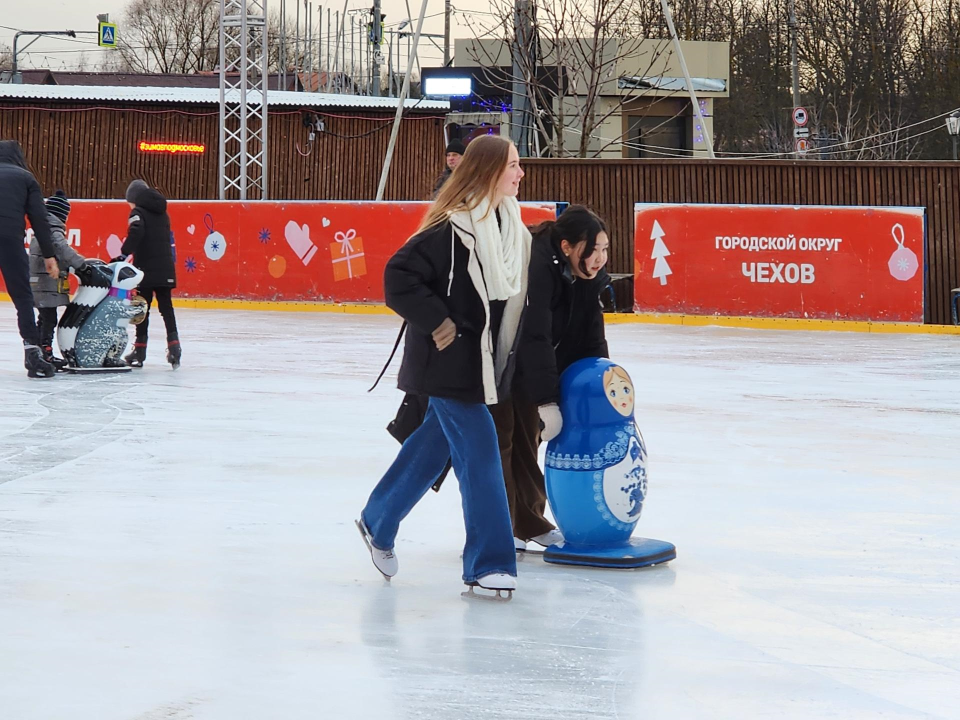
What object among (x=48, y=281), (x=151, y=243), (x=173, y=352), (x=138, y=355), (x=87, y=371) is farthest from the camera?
(x=138, y=355)

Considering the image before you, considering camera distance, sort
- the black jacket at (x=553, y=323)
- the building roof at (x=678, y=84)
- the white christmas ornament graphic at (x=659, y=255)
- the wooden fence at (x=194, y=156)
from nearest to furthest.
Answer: the black jacket at (x=553, y=323)
the white christmas ornament graphic at (x=659, y=255)
the wooden fence at (x=194, y=156)
the building roof at (x=678, y=84)

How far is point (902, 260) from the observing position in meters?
15.2

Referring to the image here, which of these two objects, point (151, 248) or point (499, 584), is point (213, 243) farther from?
point (499, 584)

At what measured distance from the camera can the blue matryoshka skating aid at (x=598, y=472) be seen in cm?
449

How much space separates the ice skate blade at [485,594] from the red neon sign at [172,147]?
25784 millimetres

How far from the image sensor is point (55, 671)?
3.33m

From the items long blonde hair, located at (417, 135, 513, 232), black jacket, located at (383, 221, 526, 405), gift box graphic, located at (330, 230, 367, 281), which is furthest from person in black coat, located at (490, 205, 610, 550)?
gift box graphic, located at (330, 230, 367, 281)

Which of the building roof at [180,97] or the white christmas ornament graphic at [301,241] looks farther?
the building roof at [180,97]

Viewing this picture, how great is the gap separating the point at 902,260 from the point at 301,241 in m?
7.53

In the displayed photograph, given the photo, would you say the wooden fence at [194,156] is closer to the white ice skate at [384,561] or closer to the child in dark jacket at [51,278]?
the child in dark jacket at [51,278]

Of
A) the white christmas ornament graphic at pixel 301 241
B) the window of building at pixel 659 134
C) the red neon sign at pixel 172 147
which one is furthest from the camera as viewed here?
the window of building at pixel 659 134

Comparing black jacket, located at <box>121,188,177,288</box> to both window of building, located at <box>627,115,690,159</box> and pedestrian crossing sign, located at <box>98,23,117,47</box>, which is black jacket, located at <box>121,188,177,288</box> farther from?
pedestrian crossing sign, located at <box>98,23,117,47</box>

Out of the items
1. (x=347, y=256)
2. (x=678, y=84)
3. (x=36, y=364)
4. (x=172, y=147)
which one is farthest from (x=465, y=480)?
(x=678, y=84)

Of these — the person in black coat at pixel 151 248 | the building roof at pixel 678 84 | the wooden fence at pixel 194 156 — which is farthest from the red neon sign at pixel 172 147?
the person in black coat at pixel 151 248
